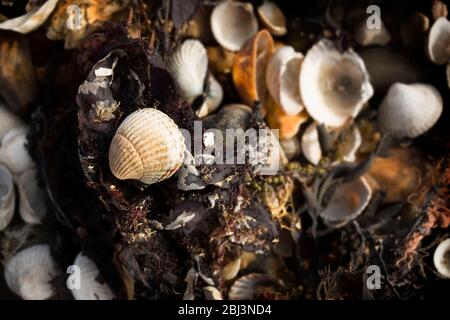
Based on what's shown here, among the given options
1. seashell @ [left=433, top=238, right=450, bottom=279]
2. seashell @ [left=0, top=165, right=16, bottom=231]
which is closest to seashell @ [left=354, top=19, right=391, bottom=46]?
seashell @ [left=433, top=238, right=450, bottom=279]

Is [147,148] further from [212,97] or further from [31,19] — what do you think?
[31,19]

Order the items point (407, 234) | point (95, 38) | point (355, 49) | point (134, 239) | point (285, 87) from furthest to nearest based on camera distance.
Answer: point (355, 49), point (285, 87), point (407, 234), point (95, 38), point (134, 239)

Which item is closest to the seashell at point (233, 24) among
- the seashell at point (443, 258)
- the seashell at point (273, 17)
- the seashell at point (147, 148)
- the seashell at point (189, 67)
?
the seashell at point (273, 17)

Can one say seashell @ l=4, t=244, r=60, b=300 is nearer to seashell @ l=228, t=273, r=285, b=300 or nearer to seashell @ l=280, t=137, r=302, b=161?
seashell @ l=228, t=273, r=285, b=300

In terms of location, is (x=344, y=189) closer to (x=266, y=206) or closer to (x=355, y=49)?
(x=266, y=206)

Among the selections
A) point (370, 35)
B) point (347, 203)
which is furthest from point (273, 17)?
point (347, 203)

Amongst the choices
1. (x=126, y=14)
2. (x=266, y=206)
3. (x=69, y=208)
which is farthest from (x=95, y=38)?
(x=266, y=206)
